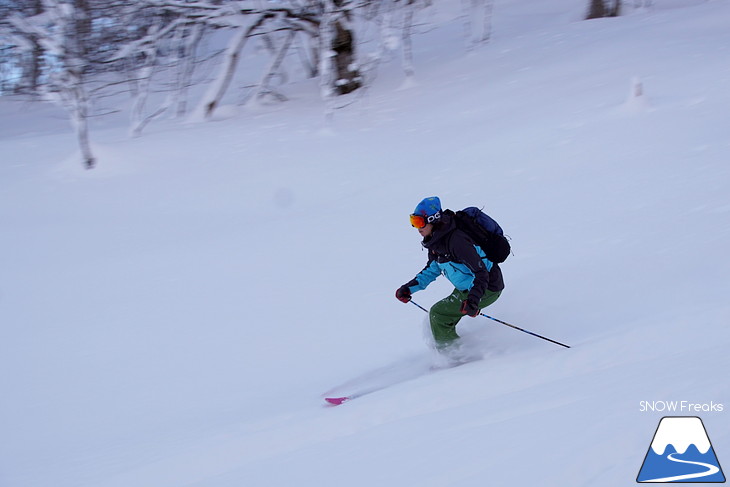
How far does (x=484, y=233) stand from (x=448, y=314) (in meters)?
0.74

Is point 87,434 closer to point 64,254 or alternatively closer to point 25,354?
point 25,354

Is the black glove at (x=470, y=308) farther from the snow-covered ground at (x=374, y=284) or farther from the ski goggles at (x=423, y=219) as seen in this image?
the ski goggles at (x=423, y=219)

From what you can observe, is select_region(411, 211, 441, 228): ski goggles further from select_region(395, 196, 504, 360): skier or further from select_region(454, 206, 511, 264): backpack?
select_region(454, 206, 511, 264): backpack

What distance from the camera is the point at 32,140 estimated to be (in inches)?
500

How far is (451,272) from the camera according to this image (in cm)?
473

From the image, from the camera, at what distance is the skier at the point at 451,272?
14.3 ft

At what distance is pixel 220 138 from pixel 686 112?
7.44m

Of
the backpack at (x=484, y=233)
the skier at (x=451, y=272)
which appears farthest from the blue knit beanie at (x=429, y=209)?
the backpack at (x=484, y=233)

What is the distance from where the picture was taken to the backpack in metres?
4.47

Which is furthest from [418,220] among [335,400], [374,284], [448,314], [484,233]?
[374,284]

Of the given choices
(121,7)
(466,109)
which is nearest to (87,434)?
(466,109)

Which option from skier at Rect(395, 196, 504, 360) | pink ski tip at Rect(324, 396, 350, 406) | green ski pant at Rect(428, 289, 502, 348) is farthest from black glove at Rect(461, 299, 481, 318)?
pink ski tip at Rect(324, 396, 350, 406)

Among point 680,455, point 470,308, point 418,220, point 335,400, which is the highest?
point 418,220

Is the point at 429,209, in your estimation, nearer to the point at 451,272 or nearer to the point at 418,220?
the point at 418,220
